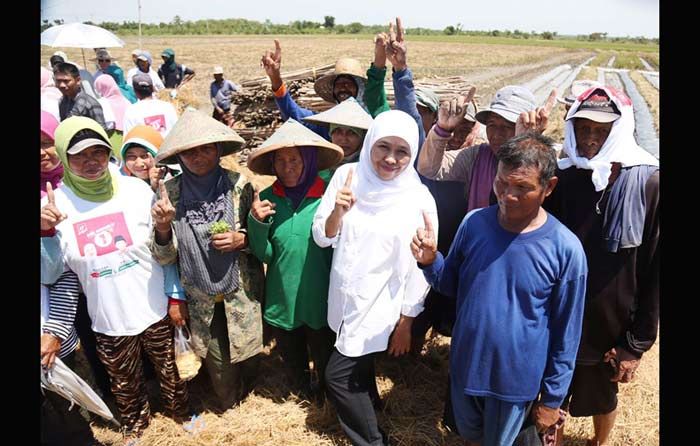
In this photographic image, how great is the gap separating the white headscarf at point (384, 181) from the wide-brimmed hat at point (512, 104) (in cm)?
52

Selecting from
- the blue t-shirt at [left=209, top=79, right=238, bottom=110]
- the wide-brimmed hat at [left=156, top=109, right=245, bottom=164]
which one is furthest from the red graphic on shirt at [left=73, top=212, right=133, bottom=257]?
the blue t-shirt at [left=209, top=79, right=238, bottom=110]

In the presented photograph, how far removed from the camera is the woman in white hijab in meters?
2.45

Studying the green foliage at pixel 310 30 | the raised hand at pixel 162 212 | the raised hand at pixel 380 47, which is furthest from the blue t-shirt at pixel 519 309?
the green foliage at pixel 310 30

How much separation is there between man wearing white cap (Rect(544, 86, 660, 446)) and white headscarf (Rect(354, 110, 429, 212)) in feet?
2.39

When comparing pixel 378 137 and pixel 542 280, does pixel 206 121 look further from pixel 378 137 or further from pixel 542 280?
pixel 542 280

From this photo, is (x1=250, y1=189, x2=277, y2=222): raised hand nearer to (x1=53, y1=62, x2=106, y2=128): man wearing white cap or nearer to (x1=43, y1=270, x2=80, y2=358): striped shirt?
(x1=43, y1=270, x2=80, y2=358): striped shirt

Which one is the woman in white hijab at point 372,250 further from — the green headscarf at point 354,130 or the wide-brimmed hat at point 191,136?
the wide-brimmed hat at point 191,136

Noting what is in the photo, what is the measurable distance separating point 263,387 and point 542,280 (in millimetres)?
2377

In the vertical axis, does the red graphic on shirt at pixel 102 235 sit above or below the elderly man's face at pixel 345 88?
below

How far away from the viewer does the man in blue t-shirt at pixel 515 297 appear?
192cm

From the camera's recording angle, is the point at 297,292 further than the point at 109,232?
Yes

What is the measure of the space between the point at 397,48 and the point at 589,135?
4.76ft

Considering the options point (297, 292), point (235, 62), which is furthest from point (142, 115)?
point (235, 62)

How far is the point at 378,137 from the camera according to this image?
2418mm
